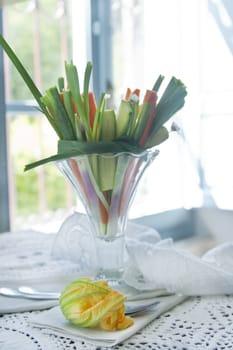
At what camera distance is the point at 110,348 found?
54 centimetres

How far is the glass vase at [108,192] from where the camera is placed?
693mm

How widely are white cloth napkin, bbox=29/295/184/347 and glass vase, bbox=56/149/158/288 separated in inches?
4.0

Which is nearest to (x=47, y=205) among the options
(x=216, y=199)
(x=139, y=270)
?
(x=216, y=199)

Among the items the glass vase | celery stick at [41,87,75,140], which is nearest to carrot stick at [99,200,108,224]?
the glass vase

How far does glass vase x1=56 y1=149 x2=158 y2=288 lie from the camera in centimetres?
69

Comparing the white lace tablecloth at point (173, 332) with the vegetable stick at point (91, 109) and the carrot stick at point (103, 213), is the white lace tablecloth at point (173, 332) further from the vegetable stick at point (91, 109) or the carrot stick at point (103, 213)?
the vegetable stick at point (91, 109)

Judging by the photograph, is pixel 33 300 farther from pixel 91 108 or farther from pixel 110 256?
pixel 91 108

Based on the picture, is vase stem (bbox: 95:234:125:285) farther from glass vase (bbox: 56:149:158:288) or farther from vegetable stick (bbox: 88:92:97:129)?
vegetable stick (bbox: 88:92:97:129)

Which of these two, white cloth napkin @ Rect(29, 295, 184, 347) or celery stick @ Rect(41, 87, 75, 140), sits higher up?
celery stick @ Rect(41, 87, 75, 140)

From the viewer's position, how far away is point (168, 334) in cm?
58

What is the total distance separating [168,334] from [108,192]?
0.71ft

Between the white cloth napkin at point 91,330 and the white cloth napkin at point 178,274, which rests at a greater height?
the white cloth napkin at point 178,274

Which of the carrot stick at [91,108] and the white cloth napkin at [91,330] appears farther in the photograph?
the carrot stick at [91,108]

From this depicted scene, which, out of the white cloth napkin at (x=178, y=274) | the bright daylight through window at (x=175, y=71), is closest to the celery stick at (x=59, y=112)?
the white cloth napkin at (x=178, y=274)
